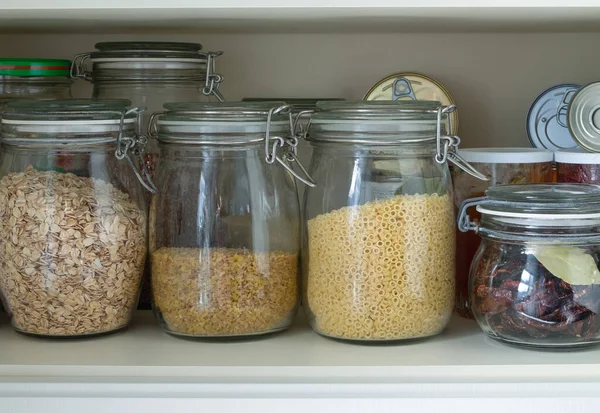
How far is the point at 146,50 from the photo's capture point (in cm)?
105

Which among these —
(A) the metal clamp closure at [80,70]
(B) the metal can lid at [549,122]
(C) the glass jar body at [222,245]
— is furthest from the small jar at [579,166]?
(A) the metal clamp closure at [80,70]

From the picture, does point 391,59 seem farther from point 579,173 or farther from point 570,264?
point 570,264

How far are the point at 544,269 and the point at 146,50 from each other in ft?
1.71

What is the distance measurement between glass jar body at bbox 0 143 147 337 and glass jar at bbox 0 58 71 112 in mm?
121

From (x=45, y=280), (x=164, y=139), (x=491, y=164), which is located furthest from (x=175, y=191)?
(x=491, y=164)

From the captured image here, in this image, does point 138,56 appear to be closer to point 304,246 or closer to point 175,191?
point 175,191

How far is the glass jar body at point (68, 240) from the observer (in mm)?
906

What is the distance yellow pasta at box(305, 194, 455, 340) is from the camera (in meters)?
0.90

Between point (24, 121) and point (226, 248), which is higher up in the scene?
point (24, 121)

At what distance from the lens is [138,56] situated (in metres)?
1.05

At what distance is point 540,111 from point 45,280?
647mm

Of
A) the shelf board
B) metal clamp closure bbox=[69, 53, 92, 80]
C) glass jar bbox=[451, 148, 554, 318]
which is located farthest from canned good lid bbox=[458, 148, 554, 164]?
metal clamp closure bbox=[69, 53, 92, 80]

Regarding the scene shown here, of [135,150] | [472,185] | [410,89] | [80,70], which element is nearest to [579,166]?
A: [472,185]

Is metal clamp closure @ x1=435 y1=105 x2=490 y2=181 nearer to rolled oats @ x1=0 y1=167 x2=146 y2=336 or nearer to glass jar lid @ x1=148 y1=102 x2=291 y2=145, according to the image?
glass jar lid @ x1=148 y1=102 x2=291 y2=145
